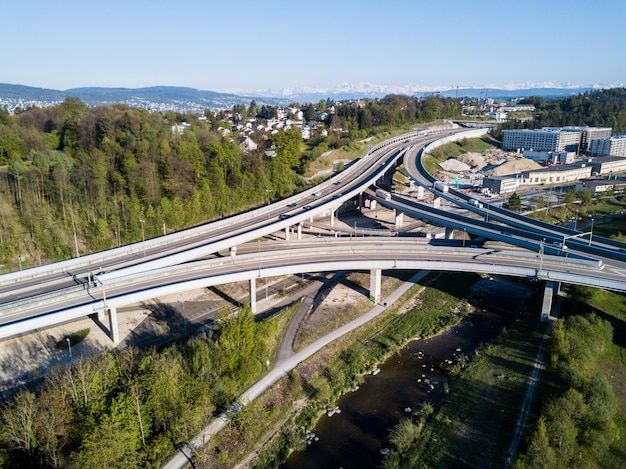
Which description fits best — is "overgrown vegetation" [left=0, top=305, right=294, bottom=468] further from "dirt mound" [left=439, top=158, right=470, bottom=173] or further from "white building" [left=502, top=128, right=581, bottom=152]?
"white building" [left=502, top=128, right=581, bottom=152]

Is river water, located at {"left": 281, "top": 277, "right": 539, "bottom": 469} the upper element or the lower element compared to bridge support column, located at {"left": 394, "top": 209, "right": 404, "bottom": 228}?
lower

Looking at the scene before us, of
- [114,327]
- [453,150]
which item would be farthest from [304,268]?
[453,150]

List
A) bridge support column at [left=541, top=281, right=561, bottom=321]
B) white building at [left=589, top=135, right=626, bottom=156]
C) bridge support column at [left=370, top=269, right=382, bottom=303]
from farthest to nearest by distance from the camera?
white building at [left=589, top=135, right=626, bottom=156] < bridge support column at [left=370, top=269, right=382, bottom=303] < bridge support column at [left=541, top=281, right=561, bottom=321]

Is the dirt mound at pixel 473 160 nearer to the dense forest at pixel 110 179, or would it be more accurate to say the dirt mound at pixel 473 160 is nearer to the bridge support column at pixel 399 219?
the bridge support column at pixel 399 219

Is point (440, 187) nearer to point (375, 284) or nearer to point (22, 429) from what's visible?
point (375, 284)

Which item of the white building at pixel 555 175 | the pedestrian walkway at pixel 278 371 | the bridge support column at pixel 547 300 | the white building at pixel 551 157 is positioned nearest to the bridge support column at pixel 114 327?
the pedestrian walkway at pixel 278 371

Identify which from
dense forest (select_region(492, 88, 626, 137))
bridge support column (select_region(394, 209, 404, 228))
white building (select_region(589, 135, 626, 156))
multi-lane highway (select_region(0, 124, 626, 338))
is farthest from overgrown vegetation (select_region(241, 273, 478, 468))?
dense forest (select_region(492, 88, 626, 137))

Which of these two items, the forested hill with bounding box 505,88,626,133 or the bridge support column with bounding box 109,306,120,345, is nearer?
the bridge support column with bounding box 109,306,120,345
